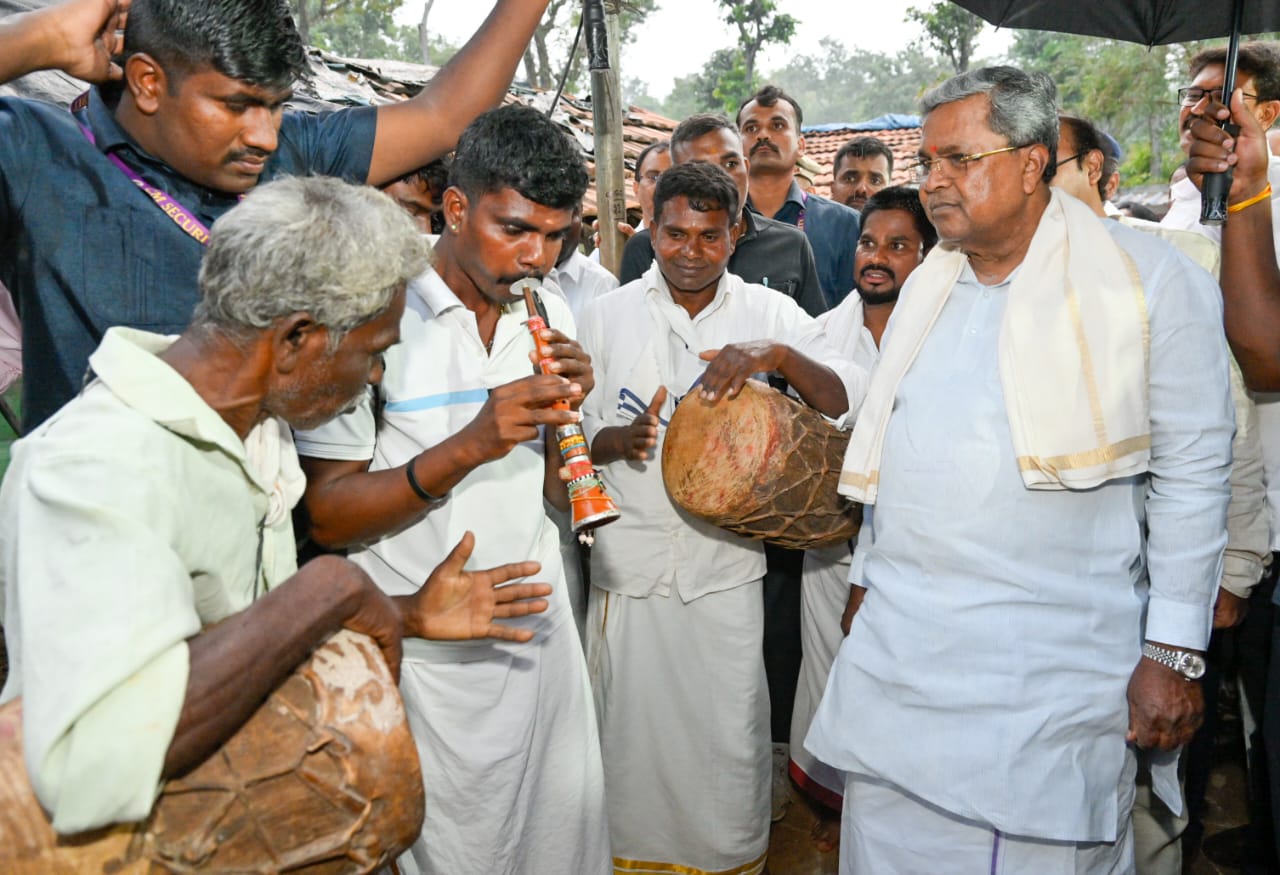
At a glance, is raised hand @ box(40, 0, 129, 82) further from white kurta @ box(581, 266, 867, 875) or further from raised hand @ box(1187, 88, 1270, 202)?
raised hand @ box(1187, 88, 1270, 202)

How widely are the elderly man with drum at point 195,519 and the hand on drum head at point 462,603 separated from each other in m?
0.02

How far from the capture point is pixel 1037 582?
245cm

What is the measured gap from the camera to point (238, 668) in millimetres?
1416

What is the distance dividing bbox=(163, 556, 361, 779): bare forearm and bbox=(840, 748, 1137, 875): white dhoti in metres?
1.73

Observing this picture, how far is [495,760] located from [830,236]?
3818 millimetres

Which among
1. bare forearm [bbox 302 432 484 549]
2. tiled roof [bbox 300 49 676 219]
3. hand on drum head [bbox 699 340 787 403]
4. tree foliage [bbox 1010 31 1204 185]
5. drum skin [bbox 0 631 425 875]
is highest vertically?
tree foliage [bbox 1010 31 1204 185]

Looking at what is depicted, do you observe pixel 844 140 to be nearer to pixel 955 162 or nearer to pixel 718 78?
pixel 955 162

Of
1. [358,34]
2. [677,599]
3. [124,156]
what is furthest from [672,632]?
[358,34]

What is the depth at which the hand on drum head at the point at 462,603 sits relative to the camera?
2.04 meters

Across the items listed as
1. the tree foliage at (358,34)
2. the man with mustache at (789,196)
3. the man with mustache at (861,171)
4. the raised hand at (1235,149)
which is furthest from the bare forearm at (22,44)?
the tree foliage at (358,34)

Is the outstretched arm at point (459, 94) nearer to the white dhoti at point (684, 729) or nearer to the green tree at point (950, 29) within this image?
the white dhoti at point (684, 729)

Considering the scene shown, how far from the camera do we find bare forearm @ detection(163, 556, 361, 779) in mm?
1379

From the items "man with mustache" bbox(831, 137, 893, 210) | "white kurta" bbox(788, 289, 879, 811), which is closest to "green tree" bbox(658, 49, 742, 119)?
"man with mustache" bbox(831, 137, 893, 210)

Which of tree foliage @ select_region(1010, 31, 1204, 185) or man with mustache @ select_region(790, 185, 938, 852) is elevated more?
tree foliage @ select_region(1010, 31, 1204, 185)
